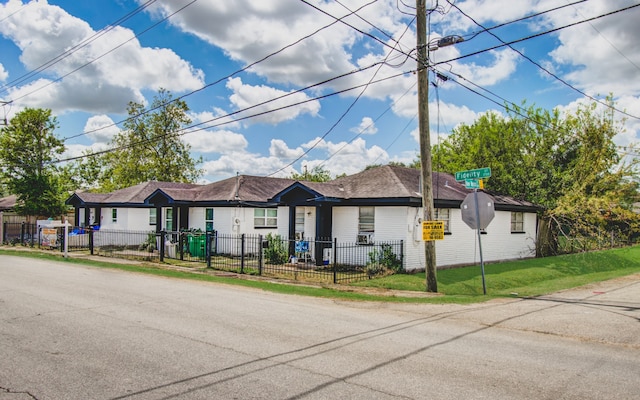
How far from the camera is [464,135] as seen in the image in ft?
139

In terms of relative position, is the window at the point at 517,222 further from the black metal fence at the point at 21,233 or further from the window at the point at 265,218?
the black metal fence at the point at 21,233

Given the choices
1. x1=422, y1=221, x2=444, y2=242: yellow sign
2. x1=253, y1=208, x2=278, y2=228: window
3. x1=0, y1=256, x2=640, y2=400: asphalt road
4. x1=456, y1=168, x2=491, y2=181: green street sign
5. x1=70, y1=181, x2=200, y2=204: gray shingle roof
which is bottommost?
x1=0, y1=256, x2=640, y2=400: asphalt road

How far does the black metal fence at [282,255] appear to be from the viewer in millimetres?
17844

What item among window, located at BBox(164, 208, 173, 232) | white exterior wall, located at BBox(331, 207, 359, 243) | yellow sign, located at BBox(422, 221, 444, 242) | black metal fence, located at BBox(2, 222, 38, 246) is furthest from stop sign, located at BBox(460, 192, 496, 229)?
black metal fence, located at BBox(2, 222, 38, 246)

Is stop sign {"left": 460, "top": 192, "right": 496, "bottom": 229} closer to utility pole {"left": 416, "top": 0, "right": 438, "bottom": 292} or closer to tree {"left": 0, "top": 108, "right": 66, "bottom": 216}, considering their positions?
utility pole {"left": 416, "top": 0, "right": 438, "bottom": 292}

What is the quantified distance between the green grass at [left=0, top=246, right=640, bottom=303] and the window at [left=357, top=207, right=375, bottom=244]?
9.23 ft

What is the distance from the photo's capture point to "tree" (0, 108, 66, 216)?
112 feet

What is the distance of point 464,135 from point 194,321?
124 ft

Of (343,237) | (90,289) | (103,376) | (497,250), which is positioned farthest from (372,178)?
(103,376)

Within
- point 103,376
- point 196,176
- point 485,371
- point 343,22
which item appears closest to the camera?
point 103,376

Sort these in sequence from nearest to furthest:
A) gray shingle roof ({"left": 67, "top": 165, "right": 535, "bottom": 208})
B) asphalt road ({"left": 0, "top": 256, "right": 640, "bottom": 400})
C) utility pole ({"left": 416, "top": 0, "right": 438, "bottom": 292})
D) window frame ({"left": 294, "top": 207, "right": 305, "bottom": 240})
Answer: asphalt road ({"left": 0, "top": 256, "right": 640, "bottom": 400})
utility pole ({"left": 416, "top": 0, "right": 438, "bottom": 292})
gray shingle roof ({"left": 67, "top": 165, "right": 535, "bottom": 208})
window frame ({"left": 294, "top": 207, "right": 305, "bottom": 240})

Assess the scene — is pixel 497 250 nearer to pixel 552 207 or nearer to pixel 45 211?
pixel 552 207

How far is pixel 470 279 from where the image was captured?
1736 cm

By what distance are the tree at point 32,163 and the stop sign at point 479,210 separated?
3212cm
